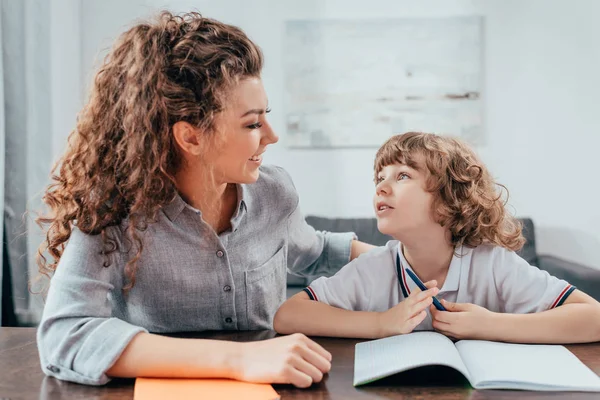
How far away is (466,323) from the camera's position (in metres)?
1.10

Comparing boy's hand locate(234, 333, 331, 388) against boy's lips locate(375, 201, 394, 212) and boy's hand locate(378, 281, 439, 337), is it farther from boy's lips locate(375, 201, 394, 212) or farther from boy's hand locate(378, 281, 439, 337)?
boy's lips locate(375, 201, 394, 212)

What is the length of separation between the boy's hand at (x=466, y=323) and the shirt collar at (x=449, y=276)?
16 centimetres

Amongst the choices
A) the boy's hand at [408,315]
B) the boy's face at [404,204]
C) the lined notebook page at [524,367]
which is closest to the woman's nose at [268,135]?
the boy's face at [404,204]

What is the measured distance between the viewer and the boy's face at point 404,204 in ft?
4.32

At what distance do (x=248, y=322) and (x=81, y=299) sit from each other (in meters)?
0.38

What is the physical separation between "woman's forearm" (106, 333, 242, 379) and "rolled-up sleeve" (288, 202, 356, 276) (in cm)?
57

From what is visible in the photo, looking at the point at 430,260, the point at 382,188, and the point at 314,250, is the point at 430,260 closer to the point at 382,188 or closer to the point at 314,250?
the point at 382,188

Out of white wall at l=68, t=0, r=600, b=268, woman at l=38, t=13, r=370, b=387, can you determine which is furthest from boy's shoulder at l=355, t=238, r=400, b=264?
white wall at l=68, t=0, r=600, b=268

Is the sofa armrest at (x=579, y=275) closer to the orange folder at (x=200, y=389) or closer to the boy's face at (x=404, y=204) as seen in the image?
the boy's face at (x=404, y=204)

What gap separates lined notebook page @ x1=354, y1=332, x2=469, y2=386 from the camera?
893mm

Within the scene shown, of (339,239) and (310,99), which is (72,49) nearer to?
(310,99)

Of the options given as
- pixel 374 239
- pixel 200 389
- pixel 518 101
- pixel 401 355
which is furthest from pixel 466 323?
pixel 518 101

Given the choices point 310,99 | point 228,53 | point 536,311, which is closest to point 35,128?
point 310,99

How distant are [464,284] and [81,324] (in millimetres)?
715
